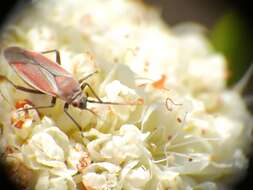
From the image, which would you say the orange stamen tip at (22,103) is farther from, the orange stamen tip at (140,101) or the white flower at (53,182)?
the orange stamen tip at (140,101)

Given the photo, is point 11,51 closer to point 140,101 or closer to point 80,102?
point 80,102

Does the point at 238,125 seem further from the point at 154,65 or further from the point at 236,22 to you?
the point at 236,22

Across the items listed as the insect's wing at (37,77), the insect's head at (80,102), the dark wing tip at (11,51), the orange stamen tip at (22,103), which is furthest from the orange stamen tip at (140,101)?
the dark wing tip at (11,51)

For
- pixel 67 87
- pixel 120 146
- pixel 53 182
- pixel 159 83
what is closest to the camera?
pixel 53 182

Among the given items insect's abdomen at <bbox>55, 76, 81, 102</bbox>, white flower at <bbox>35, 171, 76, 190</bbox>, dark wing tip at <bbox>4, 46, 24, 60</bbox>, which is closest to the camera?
white flower at <bbox>35, 171, 76, 190</bbox>

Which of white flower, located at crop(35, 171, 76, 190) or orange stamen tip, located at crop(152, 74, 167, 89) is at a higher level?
orange stamen tip, located at crop(152, 74, 167, 89)

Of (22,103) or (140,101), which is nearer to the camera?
(22,103)

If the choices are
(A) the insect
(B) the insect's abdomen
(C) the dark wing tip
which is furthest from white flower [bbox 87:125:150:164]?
(C) the dark wing tip

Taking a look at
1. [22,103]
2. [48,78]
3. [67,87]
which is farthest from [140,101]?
[22,103]

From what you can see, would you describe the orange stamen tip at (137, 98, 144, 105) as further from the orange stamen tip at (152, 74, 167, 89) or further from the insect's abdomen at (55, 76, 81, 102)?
the insect's abdomen at (55, 76, 81, 102)
